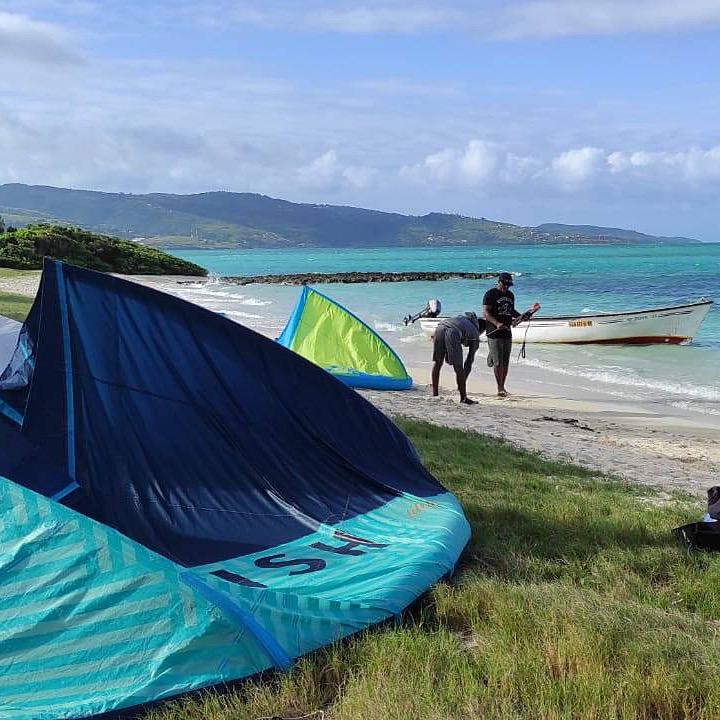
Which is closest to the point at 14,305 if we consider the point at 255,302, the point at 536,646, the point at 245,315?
the point at 245,315

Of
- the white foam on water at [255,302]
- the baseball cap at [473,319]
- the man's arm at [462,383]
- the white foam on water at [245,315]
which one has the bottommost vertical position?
the white foam on water at [255,302]

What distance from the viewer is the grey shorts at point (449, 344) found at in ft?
42.4

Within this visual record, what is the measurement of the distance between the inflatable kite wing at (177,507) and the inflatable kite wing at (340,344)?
27.8 feet

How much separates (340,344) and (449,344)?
2756 mm

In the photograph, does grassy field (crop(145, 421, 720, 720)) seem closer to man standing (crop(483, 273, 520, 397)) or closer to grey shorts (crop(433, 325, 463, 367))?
grey shorts (crop(433, 325, 463, 367))

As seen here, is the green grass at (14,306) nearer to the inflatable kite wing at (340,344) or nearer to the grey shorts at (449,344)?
the inflatable kite wing at (340,344)

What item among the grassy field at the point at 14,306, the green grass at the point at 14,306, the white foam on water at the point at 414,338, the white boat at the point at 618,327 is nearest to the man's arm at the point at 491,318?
the green grass at the point at 14,306

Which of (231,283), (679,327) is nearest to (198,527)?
(679,327)

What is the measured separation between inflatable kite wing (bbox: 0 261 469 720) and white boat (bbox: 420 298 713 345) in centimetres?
1714

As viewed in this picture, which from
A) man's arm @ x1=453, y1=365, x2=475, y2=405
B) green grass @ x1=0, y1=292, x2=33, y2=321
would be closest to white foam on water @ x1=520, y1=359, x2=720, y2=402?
man's arm @ x1=453, y1=365, x2=475, y2=405

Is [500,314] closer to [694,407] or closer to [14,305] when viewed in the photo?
[694,407]

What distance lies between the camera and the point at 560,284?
200 ft

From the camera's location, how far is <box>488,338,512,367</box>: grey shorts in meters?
14.1

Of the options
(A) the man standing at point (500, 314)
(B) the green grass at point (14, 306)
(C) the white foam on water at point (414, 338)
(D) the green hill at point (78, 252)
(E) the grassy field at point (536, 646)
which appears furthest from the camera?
(D) the green hill at point (78, 252)
